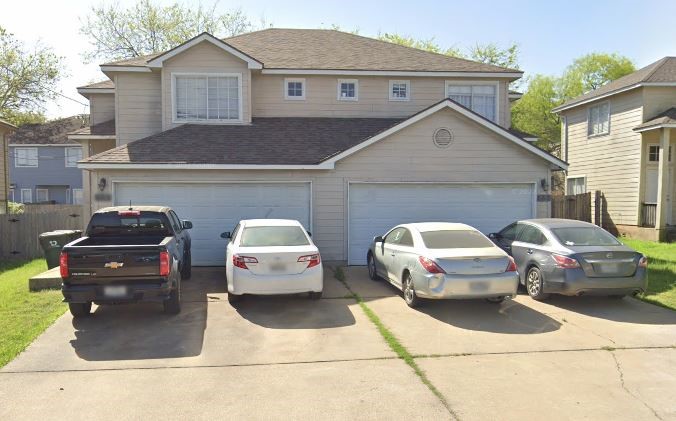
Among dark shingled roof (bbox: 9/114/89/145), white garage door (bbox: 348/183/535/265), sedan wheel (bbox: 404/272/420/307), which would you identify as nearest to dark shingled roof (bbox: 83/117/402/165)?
white garage door (bbox: 348/183/535/265)

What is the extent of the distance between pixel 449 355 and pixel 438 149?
313 inches

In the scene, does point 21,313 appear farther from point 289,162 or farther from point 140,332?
point 289,162

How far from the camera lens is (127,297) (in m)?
7.64

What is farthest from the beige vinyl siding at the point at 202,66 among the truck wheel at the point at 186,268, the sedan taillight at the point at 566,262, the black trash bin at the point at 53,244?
the sedan taillight at the point at 566,262

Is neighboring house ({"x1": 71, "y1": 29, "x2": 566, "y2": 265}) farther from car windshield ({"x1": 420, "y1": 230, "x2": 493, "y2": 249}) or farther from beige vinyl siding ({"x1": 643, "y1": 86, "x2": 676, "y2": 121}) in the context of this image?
beige vinyl siding ({"x1": 643, "y1": 86, "x2": 676, "y2": 121})

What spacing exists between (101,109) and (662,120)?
61.8 feet

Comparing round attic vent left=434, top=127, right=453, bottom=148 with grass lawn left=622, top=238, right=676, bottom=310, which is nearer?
grass lawn left=622, top=238, right=676, bottom=310

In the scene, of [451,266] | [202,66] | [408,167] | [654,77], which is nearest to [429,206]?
[408,167]

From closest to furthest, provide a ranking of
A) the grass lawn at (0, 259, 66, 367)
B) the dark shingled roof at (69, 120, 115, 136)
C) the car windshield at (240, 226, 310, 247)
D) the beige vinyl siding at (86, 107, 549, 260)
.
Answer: the grass lawn at (0, 259, 66, 367)
the car windshield at (240, 226, 310, 247)
the beige vinyl siding at (86, 107, 549, 260)
the dark shingled roof at (69, 120, 115, 136)

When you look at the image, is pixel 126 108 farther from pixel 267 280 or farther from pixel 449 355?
pixel 449 355

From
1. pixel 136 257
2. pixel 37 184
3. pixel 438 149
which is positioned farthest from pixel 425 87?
pixel 37 184

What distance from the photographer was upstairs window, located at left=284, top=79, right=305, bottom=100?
647 inches

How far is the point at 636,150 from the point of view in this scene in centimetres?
1891

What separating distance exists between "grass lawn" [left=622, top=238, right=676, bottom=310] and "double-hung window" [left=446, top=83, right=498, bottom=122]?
6.21 m
